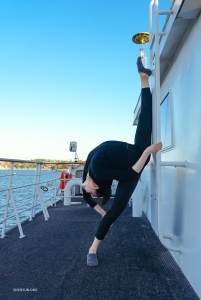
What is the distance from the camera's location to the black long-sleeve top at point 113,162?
1877 mm

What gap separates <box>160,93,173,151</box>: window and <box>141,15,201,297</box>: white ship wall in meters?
0.11

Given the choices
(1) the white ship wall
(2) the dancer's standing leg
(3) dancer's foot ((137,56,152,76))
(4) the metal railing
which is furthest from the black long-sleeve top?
(4) the metal railing

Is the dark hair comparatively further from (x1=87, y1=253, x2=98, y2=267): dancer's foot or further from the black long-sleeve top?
(x1=87, y1=253, x2=98, y2=267): dancer's foot

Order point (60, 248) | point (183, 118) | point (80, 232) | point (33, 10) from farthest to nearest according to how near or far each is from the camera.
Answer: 1. point (33, 10)
2. point (80, 232)
3. point (60, 248)
4. point (183, 118)

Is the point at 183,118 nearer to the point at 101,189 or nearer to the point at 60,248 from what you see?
the point at 101,189

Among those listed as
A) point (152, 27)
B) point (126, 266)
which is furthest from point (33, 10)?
point (126, 266)

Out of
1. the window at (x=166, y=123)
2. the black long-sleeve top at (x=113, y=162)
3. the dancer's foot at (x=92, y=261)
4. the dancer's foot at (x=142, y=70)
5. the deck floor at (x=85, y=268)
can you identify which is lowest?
the deck floor at (x=85, y=268)

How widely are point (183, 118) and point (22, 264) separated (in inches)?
65.9

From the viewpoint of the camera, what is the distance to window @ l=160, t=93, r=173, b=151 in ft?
7.55

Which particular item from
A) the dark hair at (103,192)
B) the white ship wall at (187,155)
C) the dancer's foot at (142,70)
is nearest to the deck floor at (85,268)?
the white ship wall at (187,155)

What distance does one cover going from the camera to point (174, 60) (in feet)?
7.25

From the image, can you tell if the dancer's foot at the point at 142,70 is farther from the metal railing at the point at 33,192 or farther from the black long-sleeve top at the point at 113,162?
the metal railing at the point at 33,192

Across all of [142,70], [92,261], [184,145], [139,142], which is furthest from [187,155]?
[92,261]

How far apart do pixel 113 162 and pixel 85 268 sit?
32.6 inches
